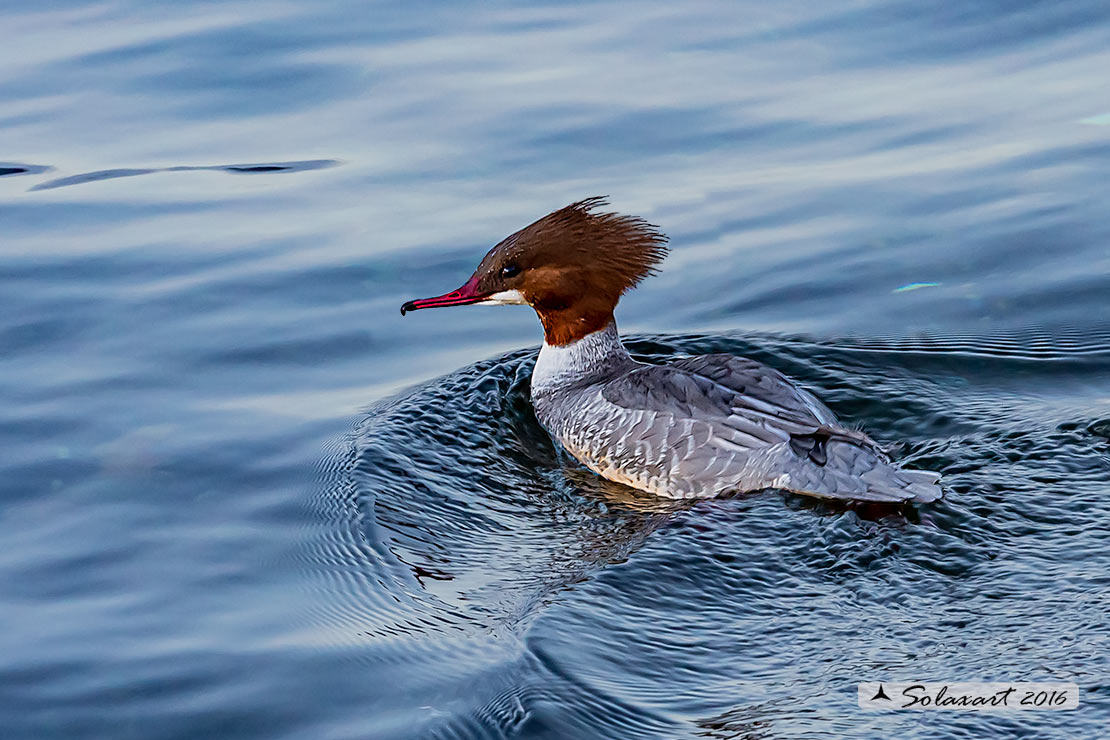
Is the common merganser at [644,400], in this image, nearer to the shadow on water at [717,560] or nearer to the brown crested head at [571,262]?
the brown crested head at [571,262]

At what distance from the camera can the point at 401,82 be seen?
10.9 meters

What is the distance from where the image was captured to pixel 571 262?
7070 millimetres

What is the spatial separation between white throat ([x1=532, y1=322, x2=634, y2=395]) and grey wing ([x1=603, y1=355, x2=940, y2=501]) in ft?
1.70

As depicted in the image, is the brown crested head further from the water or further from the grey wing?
the grey wing

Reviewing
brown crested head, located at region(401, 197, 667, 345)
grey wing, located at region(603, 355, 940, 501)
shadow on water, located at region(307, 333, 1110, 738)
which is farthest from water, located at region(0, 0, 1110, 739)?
brown crested head, located at region(401, 197, 667, 345)

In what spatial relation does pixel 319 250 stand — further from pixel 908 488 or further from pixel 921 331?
pixel 908 488

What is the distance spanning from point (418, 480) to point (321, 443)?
63 cm

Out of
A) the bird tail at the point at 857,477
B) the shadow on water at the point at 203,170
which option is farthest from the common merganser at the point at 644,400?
the shadow on water at the point at 203,170

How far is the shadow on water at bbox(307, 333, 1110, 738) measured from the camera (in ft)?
14.5

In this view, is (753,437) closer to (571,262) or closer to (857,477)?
(857,477)

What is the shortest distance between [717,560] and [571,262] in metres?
2.19

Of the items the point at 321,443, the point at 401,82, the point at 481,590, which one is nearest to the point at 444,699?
the point at 481,590

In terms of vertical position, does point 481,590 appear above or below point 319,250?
A: below

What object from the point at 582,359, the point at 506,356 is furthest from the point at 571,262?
the point at 506,356
